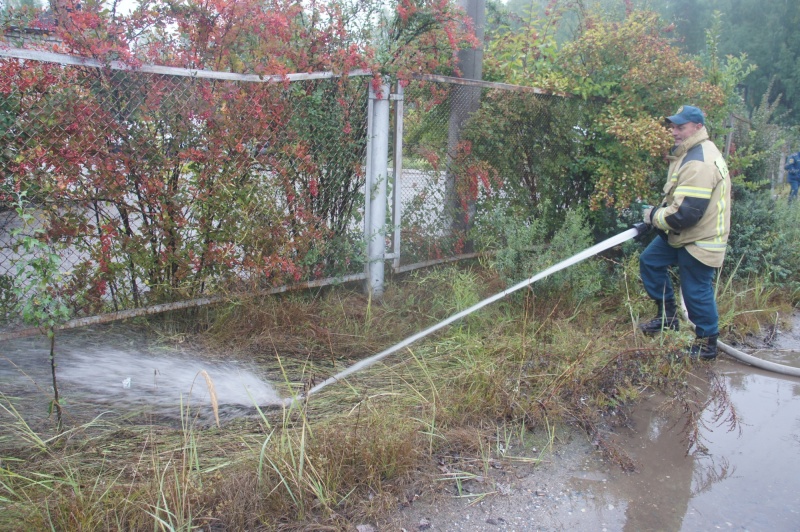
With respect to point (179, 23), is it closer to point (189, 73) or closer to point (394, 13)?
point (189, 73)

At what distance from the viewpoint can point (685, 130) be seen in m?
4.71

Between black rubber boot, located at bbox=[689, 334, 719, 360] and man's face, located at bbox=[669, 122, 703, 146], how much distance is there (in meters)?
1.49

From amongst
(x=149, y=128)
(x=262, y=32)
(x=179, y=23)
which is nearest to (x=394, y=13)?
(x=262, y=32)

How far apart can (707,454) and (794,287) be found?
3953mm

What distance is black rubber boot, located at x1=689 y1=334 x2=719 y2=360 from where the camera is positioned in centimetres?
483

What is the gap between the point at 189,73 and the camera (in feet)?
12.9

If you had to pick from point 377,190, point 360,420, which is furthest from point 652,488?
point 377,190

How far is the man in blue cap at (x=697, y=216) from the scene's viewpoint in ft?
14.9

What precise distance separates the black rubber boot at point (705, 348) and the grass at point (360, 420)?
175 millimetres

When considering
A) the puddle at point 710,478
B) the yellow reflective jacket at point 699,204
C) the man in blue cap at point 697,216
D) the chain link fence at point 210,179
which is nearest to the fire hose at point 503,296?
the man in blue cap at point 697,216

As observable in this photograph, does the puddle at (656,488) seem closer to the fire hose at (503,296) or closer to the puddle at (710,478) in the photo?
the puddle at (710,478)

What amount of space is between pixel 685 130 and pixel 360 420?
3239 mm

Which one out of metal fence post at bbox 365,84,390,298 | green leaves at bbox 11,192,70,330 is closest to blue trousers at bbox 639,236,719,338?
metal fence post at bbox 365,84,390,298

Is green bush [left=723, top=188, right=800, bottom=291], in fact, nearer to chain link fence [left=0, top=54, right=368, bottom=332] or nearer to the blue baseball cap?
the blue baseball cap
